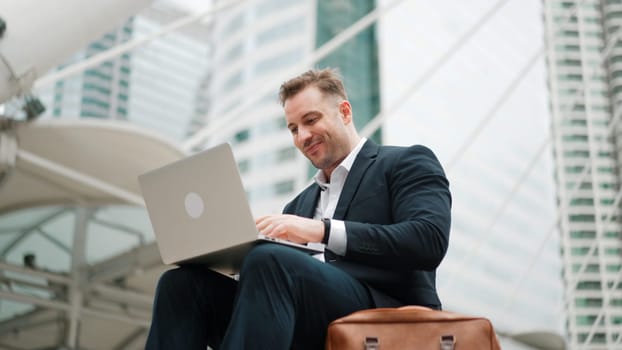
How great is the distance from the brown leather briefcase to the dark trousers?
0.07 meters

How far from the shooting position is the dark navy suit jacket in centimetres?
210

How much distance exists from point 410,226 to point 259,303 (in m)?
0.43

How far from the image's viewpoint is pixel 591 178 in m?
13.8

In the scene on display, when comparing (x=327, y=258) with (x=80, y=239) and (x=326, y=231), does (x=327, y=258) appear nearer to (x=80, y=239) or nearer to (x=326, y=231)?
(x=326, y=231)

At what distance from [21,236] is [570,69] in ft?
33.1

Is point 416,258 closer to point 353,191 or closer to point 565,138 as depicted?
point 353,191

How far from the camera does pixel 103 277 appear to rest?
1104 centimetres

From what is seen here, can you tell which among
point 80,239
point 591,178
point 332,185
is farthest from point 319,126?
point 591,178

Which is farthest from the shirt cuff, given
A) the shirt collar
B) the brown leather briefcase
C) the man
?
the shirt collar

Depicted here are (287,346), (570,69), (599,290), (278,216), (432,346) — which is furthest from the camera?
(570,69)

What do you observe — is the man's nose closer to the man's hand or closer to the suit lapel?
the suit lapel

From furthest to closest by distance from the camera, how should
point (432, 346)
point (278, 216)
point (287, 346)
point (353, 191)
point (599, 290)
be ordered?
point (599, 290), point (353, 191), point (278, 216), point (432, 346), point (287, 346)

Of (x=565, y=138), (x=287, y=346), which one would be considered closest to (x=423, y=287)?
(x=287, y=346)

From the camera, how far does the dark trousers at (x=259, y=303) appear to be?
74.6 inches
